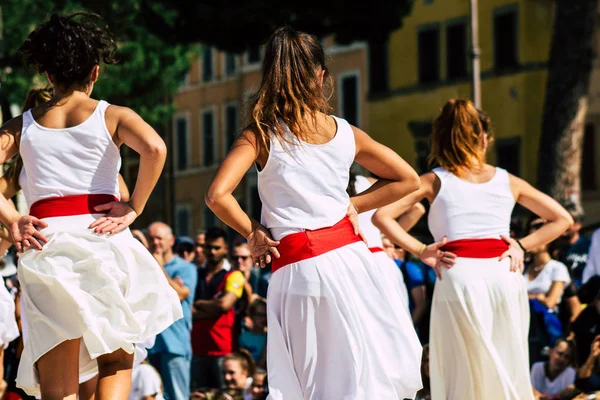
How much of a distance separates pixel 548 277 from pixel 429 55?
2837cm

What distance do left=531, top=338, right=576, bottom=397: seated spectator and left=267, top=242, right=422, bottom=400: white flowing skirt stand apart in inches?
213

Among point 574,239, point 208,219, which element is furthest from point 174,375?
point 208,219

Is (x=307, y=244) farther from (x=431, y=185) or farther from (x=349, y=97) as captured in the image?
(x=349, y=97)

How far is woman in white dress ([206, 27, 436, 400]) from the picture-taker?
6121 millimetres

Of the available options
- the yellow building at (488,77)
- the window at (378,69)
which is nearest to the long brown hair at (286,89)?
the yellow building at (488,77)

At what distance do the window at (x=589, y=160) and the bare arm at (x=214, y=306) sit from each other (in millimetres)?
24924

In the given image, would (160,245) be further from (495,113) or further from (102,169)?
(495,113)

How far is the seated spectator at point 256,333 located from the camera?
41.7 ft

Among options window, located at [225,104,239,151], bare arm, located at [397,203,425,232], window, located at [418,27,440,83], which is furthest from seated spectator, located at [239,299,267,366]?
window, located at [225,104,239,151]

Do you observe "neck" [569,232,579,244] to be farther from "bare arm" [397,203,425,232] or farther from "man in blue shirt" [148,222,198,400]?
"bare arm" [397,203,425,232]

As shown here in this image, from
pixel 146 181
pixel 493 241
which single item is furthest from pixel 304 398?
pixel 493 241

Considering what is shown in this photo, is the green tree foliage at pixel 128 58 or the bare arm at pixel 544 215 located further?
the green tree foliage at pixel 128 58

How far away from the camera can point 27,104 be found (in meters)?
8.02

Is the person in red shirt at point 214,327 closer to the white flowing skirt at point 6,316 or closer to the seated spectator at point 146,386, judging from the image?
the seated spectator at point 146,386
